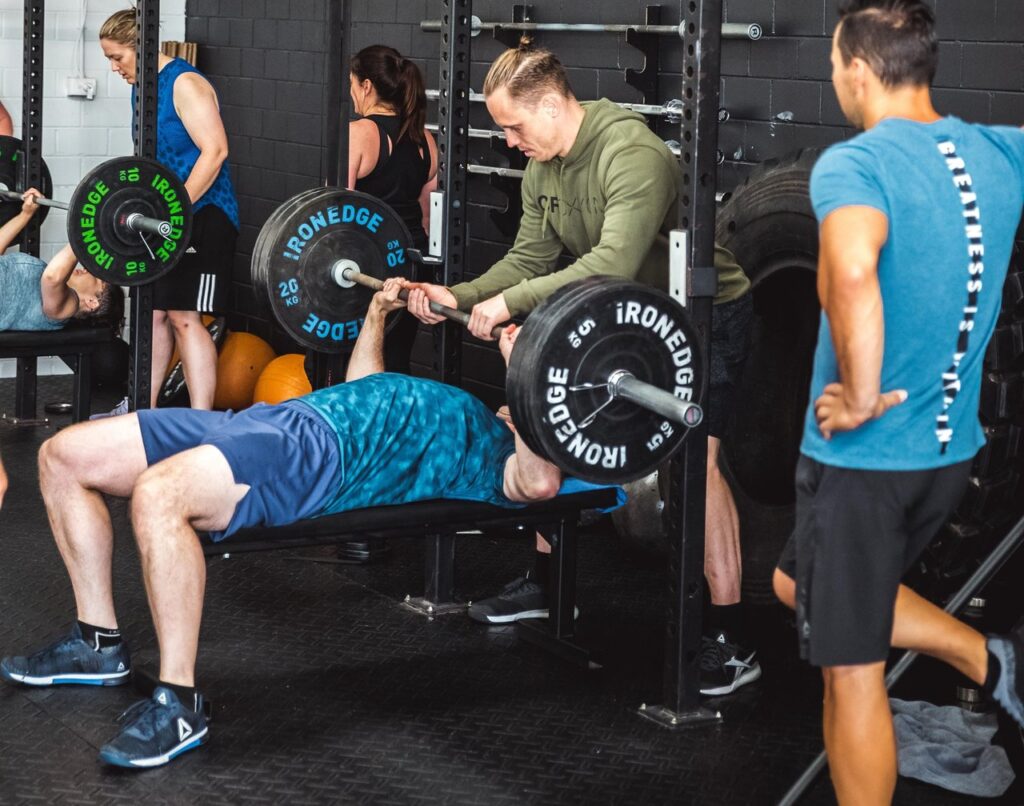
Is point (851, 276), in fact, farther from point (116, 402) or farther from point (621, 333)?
point (116, 402)

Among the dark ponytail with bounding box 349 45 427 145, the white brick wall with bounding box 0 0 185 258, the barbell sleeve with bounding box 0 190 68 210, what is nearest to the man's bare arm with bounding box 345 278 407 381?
the dark ponytail with bounding box 349 45 427 145

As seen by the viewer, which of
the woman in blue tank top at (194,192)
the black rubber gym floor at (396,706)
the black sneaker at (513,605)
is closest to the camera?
the black rubber gym floor at (396,706)

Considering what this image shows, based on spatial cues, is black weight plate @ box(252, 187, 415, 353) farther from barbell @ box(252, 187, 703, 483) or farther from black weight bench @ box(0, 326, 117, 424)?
black weight bench @ box(0, 326, 117, 424)

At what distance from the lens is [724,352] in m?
3.03

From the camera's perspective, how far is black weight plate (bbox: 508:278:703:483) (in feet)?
8.13

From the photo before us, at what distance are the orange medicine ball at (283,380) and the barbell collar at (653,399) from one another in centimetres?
287

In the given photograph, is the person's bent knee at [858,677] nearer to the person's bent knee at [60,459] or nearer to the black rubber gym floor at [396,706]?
the black rubber gym floor at [396,706]

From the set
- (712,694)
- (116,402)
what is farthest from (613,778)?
(116,402)

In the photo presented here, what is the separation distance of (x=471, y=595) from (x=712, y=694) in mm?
817

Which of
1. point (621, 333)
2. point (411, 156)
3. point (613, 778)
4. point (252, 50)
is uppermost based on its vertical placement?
point (252, 50)

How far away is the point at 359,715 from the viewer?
9.30ft

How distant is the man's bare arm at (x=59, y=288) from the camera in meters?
4.59

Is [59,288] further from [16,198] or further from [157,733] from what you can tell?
[157,733]

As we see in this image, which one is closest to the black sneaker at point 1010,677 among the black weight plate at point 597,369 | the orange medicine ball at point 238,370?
the black weight plate at point 597,369
